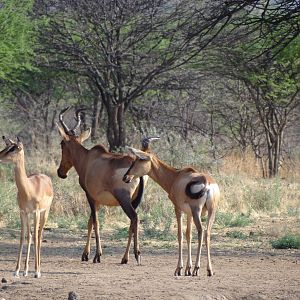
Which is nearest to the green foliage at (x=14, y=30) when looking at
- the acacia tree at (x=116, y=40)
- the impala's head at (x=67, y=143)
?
the acacia tree at (x=116, y=40)

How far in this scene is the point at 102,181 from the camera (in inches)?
492

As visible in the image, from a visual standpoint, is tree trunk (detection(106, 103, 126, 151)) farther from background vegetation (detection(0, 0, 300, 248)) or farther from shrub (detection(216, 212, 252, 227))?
shrub (detection(216, 212, 252, 227))

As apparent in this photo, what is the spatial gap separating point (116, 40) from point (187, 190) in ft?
52.7

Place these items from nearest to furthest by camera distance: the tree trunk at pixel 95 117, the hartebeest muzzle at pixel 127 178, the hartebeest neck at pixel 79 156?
the hartebeest muzzle at pixel 127 178 → the hartebeest neck at pixel 79 156 → the tree trunk at pixel 95 117

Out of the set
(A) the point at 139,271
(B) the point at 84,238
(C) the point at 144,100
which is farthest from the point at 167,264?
(C) the point at 144,100

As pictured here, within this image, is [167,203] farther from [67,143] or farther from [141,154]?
[141,154]

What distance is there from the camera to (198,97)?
2875 centimetres

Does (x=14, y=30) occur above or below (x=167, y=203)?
above

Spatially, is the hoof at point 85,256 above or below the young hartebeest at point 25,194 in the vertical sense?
below

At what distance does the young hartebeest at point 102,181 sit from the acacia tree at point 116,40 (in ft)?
39.4

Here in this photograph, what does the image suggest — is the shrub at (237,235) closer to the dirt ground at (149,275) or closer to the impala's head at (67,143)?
the dirt ground at (149,275)

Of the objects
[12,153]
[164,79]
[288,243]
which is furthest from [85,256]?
[164,79]

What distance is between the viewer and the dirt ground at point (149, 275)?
9664 millimetres

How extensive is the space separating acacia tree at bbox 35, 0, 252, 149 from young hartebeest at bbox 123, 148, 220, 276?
1382 centimetres
